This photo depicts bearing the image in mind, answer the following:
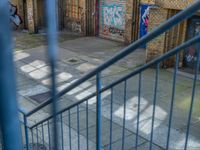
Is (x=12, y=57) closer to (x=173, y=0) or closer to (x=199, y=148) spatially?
(x=199, y=148)

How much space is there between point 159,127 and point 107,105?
1604 millimetres

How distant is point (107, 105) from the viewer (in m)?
8.02

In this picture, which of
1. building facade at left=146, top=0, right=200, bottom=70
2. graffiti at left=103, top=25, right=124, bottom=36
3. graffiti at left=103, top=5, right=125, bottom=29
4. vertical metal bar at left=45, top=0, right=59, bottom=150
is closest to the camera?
vertical metal bar at left=45, top=0, right=59, bottom=150

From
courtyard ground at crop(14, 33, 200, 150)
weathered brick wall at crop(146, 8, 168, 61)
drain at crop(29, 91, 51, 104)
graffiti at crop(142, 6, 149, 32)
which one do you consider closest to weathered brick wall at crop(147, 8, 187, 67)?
weathered brick wall at crop(146, 8, 168, 61)

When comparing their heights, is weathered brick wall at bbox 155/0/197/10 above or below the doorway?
above

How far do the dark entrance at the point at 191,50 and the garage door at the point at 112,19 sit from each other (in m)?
4.23

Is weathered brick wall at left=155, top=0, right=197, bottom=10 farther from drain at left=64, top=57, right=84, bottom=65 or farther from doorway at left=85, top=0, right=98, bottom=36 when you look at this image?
doorway at left=85, top=0, right=98, bottom=36

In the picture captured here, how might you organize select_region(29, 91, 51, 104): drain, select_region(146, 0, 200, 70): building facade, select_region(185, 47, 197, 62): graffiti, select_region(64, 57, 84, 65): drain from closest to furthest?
select_region(29, 91, 51, 104): drain, select_region(146, 0, 200, 70): building facade, select_region(185, 47, 197, 62): graffiti, select_region(64, 57, 84, 65): drain

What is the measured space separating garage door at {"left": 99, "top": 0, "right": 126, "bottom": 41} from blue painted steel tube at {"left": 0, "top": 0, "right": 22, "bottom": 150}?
1333cm

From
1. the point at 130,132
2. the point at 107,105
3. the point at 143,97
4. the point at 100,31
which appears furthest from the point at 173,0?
the point at 100,31

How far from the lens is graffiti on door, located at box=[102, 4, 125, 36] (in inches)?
565

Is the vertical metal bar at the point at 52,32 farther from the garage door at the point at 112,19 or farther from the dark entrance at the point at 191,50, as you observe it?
the garage door at the point at 112,19

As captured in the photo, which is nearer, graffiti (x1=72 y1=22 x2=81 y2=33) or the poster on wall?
the poster on wall

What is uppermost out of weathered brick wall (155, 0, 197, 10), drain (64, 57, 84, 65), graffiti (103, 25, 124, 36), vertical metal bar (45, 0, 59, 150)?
vertical metal bar (45, 0, 59, 150)
